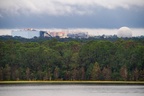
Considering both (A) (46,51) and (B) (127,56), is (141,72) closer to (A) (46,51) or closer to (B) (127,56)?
(B) (127,56)

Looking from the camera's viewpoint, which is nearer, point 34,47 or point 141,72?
point 141,72

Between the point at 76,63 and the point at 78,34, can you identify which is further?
the point at 78,34

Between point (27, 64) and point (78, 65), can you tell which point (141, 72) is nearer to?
point (78, 65)

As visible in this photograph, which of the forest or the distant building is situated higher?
the distant building

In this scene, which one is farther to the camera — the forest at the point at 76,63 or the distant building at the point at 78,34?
the distant building at the point at 78,34

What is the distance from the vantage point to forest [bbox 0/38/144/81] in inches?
2643

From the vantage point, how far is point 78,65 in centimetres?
6975

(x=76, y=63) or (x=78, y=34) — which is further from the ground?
(x=78, y=34)

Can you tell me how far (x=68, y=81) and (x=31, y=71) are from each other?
4.51 m

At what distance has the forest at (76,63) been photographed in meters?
67.1

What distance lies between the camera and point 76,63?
69.8 m

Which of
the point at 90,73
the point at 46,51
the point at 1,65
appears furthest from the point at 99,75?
the point at 1,65

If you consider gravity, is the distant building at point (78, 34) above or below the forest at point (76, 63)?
above

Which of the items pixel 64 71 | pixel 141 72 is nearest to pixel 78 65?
pixel 64 71
